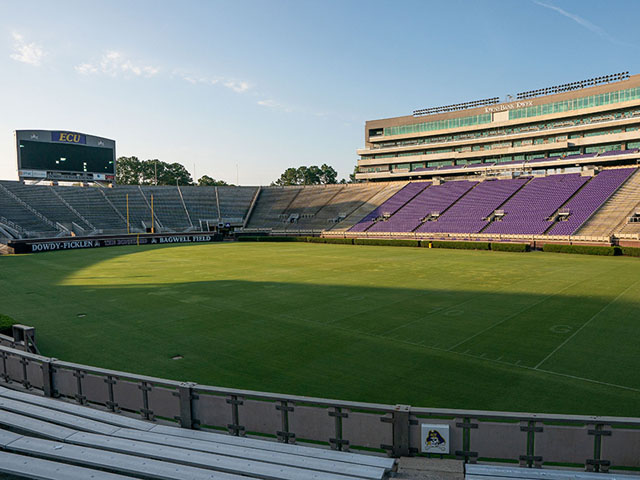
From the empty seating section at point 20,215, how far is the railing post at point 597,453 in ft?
223

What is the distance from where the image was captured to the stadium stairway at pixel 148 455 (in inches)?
190

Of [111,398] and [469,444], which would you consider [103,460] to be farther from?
[469,444]

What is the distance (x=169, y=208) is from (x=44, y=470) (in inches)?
3020

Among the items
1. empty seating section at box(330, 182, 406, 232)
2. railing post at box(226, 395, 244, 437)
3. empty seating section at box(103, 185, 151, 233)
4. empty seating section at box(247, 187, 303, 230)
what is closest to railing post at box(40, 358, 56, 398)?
railing post at box(226, 395, 244, 437)

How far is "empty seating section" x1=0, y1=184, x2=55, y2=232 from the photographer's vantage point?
193ft

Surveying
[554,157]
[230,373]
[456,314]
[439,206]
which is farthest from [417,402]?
[554,157]

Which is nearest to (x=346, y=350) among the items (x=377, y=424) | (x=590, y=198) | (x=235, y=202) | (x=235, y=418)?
(x=235, y=418)

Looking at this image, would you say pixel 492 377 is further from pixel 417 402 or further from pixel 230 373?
pixel 230 373

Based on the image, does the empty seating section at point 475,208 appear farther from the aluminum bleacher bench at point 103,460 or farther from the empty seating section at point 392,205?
the aluminum bleacher bench at point 103,460

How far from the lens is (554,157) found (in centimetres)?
7194

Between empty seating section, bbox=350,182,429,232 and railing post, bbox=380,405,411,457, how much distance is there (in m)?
57.6

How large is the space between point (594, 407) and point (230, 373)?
8590 mm

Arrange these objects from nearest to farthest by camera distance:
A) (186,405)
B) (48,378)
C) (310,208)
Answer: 1. (186,405)
2. (48,378)
3. (310,208)

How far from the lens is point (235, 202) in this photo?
8462 cm
